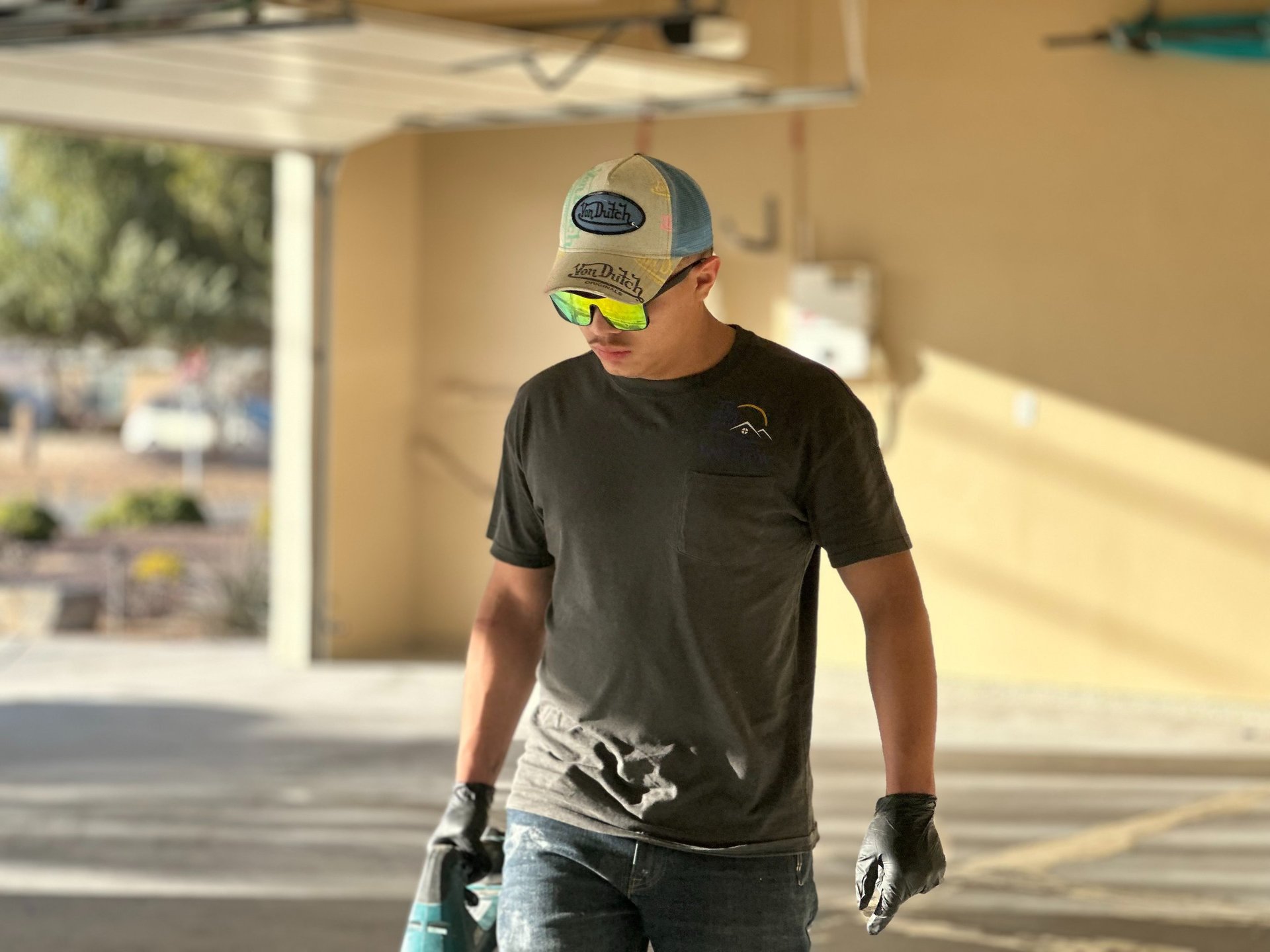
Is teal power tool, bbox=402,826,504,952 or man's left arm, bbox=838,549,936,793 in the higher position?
man's left arm, bbox=838,549,936,793

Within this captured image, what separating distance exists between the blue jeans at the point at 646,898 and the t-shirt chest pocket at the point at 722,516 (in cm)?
42

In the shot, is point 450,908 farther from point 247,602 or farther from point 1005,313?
point 247,602

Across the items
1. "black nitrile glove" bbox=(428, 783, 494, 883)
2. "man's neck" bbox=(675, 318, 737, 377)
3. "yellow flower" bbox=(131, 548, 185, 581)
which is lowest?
"yellow flower" bbox=(131, 548, 185, 581)

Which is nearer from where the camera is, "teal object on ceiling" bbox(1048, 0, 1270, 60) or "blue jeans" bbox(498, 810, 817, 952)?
"blue jeans" bbox(498, 810, 817, 952)

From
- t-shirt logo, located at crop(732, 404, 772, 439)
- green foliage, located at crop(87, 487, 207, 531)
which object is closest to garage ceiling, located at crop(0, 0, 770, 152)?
t-shirt logo, located at crop(732, 404, 772, 439)

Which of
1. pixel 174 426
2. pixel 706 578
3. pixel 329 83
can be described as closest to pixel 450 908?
pixel 706 578

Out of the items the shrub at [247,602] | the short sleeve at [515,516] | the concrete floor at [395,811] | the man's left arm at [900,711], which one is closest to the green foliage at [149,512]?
the shrub at [247,602]

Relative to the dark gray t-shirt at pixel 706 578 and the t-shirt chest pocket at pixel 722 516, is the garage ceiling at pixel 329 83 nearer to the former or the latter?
the dark gray t-shirt at pixel 706 578

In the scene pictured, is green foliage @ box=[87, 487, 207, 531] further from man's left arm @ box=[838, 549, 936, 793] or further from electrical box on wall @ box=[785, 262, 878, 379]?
man's left arm @ box=[838, 549, 936, 793]

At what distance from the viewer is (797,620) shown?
96.7 inches

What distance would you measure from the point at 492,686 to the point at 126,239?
16.5m

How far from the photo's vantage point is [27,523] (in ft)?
46.2

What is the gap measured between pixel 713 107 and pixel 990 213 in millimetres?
1857

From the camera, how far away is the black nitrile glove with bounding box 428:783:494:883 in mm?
2701
